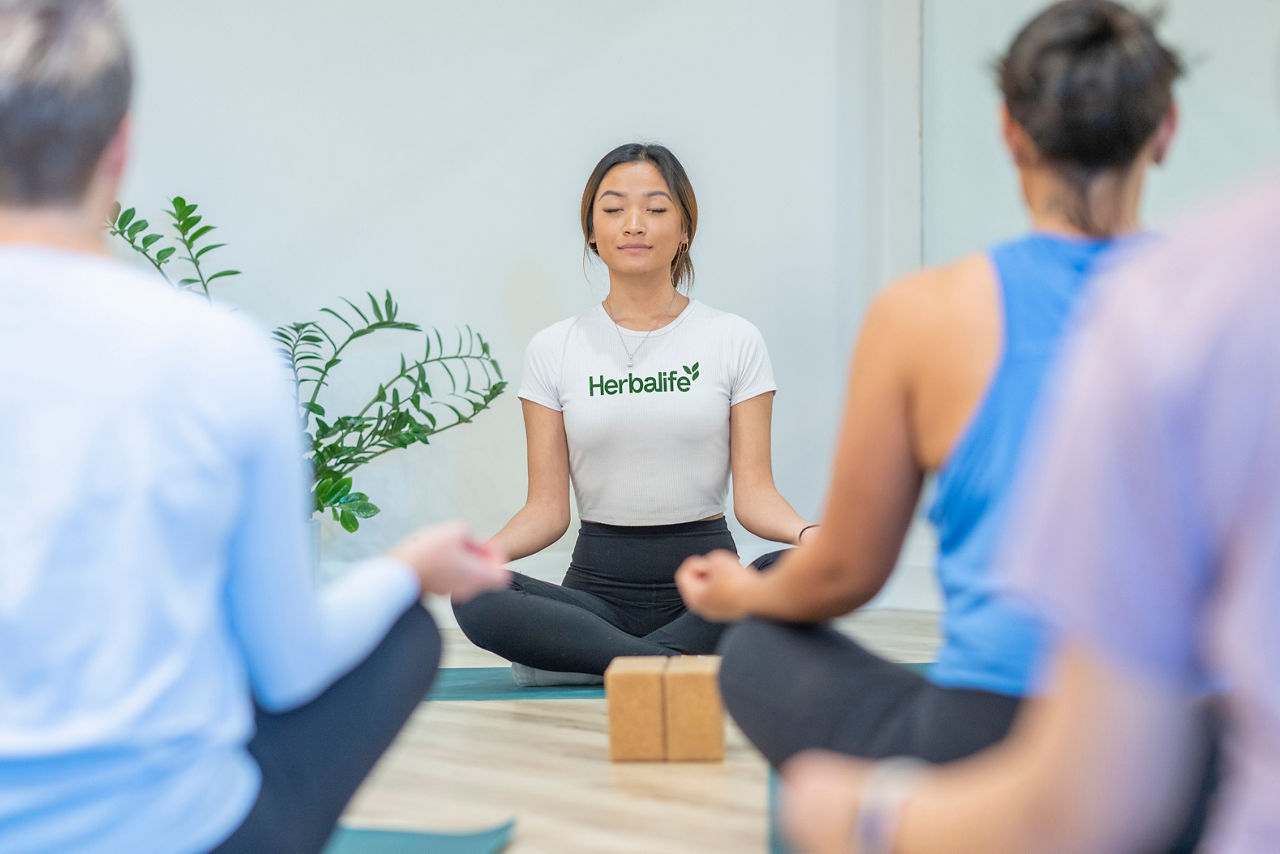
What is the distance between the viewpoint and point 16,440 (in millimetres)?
887

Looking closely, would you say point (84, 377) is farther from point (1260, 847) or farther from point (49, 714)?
point (1260, 847)

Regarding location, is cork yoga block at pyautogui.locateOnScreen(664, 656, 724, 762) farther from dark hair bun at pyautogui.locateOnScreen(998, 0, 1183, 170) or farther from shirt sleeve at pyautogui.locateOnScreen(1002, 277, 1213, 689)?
shirt sleeve at pyautogui.locateOnScreen(1002, 277, 1213, 689)

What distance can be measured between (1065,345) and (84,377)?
2.56 ft

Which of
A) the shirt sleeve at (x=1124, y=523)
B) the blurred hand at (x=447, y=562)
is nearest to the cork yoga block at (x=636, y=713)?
the blurred hand at (x=447, y=562)

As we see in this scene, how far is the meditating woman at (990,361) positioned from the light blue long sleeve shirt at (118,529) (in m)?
0.55

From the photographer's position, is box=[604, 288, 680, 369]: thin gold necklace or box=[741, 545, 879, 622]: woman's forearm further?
box=[604, 288, 680, 369]: thin gold necklace

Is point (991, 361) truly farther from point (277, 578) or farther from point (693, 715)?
point (693, 715)

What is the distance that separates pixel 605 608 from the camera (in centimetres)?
282

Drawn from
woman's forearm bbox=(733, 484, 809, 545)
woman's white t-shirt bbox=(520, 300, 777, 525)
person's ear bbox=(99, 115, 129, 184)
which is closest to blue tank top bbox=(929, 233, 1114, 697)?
person's ear bbox=(99, 115, 129, 184)

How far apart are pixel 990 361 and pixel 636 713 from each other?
49.7 inches

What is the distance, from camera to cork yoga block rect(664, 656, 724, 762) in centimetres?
215

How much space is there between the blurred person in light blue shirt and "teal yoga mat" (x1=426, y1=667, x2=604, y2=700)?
1.69 metres

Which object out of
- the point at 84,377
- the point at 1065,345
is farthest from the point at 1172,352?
the point at 84,377

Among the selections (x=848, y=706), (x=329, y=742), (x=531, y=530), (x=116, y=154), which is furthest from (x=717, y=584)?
(x=531, y=530)
